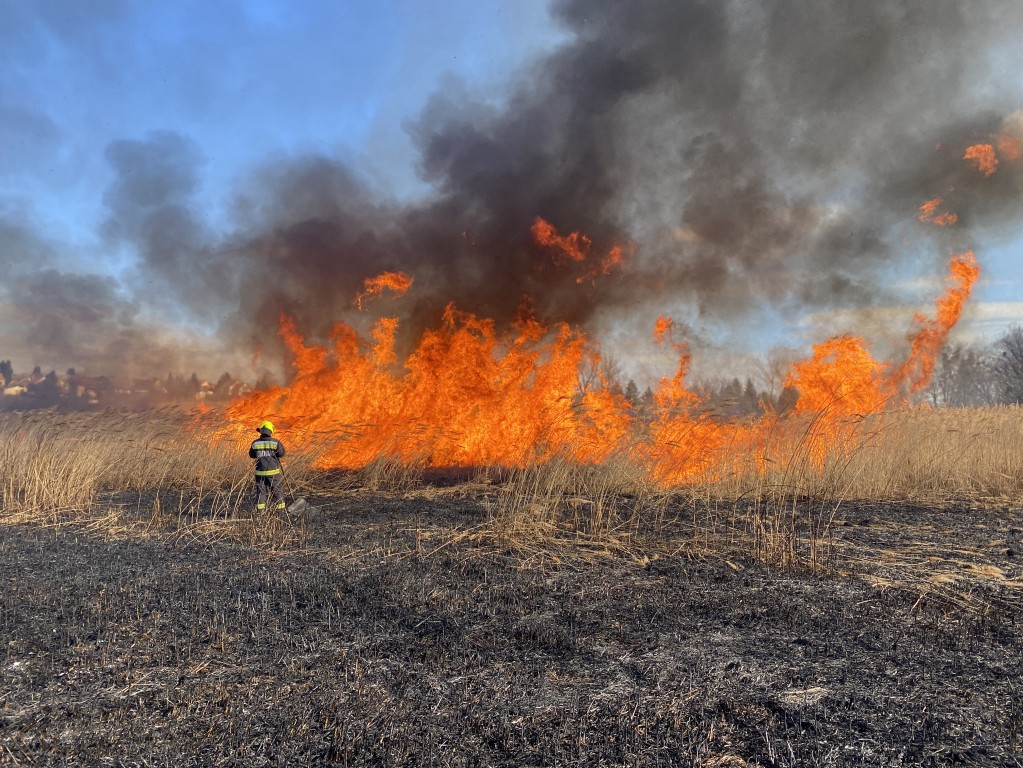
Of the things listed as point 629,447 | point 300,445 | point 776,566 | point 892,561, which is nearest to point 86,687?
point 776,566

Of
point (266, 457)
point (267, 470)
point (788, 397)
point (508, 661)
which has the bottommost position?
point (508, 661)

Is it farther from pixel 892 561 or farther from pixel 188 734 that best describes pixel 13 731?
pixel 892 561

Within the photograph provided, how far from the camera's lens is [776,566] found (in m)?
5.40

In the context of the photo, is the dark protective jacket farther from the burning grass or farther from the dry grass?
the burning grass

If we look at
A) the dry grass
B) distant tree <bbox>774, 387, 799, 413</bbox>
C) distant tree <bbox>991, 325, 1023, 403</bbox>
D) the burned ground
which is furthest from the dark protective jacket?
distant tree <bbox>991, 325, 1023, 403</bbox>

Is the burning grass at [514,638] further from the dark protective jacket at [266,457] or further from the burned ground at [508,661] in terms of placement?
the dark protective jacket at [266,457]

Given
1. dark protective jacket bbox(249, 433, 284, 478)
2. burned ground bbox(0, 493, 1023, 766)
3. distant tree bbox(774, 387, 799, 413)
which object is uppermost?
distant tree bbox(774, 387, 799, 413)

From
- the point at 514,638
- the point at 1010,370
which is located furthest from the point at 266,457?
the point at 1010,370

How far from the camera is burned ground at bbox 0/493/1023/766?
2529 millimetres

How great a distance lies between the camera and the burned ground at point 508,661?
253 cm

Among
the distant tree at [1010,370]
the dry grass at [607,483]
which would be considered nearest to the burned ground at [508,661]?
Result: the dry grass at [607,483]

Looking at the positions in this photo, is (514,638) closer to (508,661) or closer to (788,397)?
(508,661)

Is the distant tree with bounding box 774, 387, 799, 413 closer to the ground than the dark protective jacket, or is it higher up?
higher up

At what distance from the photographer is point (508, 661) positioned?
3.43 meters
